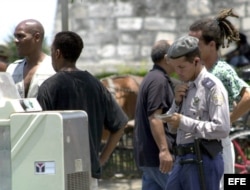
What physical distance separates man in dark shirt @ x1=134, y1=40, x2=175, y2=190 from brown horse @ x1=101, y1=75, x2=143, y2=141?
13.1 ft

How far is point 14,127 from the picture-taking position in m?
5.05

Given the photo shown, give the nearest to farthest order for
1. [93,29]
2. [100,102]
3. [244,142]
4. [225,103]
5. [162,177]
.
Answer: [225,103] → [100,102] → [162,177] → [244,142] → [93,29]

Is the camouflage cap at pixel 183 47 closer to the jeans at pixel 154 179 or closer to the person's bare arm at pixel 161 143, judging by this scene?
the person's bare arm at pixel 161 143

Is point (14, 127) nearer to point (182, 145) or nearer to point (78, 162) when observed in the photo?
Answer: point (78, 162)

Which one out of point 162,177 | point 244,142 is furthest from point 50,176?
point 244,142

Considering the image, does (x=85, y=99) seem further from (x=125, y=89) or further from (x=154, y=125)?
(x=125, y=89)

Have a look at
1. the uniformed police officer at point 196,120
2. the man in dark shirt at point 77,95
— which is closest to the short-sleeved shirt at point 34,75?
the man in dark shirt at point 77,95

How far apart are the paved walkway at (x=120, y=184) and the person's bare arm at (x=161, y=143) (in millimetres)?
3704

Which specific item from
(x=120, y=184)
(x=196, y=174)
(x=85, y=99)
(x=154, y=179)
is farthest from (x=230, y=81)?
(x=120, y=184)

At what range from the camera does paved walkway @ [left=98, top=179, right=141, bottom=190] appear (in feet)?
34.4

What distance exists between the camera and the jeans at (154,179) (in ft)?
23.2

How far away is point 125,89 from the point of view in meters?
11.3

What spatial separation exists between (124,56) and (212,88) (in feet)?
27.1

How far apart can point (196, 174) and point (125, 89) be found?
18.3ft
